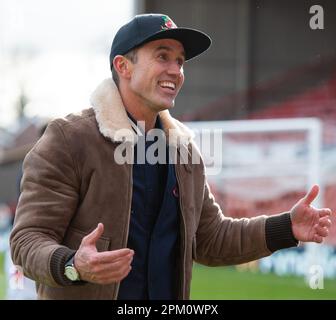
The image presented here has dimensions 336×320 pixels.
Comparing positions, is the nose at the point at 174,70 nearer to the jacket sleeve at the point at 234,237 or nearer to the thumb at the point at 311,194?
the jacket sleeve at the point at 234,237

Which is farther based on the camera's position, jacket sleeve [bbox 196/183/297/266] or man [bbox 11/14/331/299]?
jacket sleeve [bbox 196/183/297/266]

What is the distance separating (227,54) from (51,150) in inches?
628

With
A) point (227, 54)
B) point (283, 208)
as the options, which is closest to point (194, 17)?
point (227, 54)

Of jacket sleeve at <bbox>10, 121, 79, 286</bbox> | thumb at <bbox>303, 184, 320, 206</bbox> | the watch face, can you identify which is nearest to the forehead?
jacket sleeve at <bbox>10, 121, 79, 286</bbox>

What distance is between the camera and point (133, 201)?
3.57 metres

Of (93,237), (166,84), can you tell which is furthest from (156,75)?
(93,237)

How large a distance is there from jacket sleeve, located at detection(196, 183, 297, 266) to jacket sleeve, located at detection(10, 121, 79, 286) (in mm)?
710

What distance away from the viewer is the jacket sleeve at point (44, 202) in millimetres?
3348

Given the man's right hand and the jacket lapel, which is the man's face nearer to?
the jacket lapel

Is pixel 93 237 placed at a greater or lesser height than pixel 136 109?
lesser

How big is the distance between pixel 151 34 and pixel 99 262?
103 cm

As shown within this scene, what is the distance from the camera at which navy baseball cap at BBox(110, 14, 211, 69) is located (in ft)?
12.0

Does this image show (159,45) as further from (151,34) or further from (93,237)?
(93,237)

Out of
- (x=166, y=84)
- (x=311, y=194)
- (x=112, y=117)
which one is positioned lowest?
(x=311, y=194)
